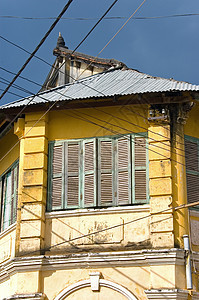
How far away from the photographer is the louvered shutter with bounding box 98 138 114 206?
12281 millimetres

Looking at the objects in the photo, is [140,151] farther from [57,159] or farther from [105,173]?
[57,159]

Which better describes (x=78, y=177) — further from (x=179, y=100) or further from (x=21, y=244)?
(x=179, y=100)

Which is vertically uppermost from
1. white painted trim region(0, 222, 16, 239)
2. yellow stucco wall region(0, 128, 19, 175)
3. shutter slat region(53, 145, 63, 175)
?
yellow stucco wall region(0, 128, 19, 175)

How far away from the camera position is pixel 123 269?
11570 millimetres

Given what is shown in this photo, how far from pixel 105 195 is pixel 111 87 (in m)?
2.46

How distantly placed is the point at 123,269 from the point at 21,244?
6.88 feet

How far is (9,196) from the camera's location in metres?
13.7

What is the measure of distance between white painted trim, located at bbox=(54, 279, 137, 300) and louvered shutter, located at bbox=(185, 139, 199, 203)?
2210 millimetres

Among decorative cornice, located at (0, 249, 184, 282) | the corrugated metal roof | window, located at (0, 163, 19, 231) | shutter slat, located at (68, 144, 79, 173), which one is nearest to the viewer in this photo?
decorative cornice, located at (0, 249, 184, 282)

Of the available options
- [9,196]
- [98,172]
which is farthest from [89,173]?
[9,196]

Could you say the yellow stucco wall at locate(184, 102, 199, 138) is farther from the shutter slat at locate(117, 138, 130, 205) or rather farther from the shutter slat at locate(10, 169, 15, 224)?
the shutter slat at locate(10, 169, 15, 224)

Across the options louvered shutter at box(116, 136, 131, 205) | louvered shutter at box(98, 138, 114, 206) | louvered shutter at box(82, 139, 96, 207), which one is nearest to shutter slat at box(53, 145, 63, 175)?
louvered shutter at box(82, 139, 96, 207)

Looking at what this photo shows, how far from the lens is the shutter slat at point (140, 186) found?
12105mm

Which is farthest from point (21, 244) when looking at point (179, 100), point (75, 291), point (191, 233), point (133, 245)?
point (179, 100)
